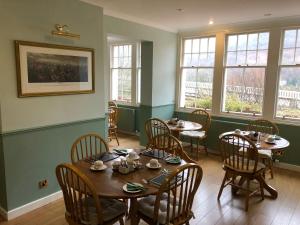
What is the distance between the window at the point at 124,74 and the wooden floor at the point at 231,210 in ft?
11.2

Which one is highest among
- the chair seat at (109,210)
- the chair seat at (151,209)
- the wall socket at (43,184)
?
the chair seat at (151,209)

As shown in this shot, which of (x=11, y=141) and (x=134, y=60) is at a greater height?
(x=134, y=60)

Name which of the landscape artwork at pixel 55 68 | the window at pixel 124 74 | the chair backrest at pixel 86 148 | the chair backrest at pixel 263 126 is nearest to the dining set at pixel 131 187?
the chair backrest at pixel 86 148

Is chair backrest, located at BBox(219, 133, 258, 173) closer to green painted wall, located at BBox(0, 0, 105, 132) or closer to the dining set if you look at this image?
the dining set

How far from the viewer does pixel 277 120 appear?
176 inches

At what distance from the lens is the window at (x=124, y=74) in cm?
634

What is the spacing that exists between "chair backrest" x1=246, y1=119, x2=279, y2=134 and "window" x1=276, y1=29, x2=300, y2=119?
0.33 m

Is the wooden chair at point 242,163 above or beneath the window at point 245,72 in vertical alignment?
beneath

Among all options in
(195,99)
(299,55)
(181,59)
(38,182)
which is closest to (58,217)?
(38,182)

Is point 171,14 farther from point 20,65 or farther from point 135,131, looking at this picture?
point 135,131

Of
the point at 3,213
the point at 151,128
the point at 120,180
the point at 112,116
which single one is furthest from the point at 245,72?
the point at 3,213

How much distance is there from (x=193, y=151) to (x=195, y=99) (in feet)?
3.80

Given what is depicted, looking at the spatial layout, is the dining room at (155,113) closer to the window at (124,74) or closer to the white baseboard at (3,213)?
the white baseboard at (3,213)

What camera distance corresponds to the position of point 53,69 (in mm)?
3006
